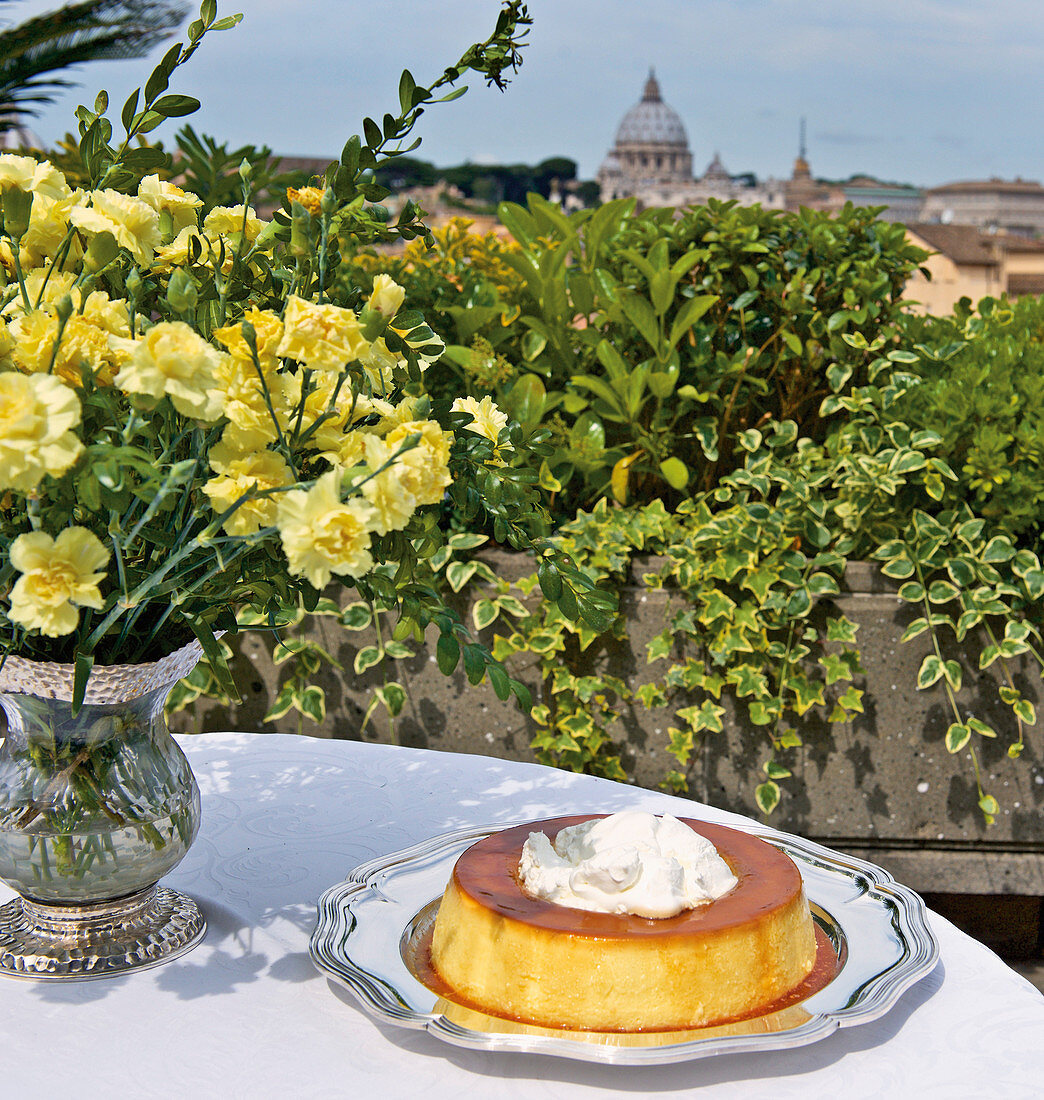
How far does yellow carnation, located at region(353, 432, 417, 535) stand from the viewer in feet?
2.09

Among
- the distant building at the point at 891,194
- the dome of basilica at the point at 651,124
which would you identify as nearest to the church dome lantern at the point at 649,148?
the dome of basilica at the point at 651,124

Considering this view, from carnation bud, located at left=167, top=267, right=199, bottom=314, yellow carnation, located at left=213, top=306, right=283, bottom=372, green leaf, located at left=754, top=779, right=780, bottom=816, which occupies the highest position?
carnation bud, located at left=167, top=267, right=199, bottom=314

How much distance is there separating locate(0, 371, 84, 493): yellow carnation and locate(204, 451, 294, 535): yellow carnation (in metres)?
0.09

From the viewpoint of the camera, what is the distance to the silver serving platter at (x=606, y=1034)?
2.27ft

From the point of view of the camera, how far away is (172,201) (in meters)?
0.83

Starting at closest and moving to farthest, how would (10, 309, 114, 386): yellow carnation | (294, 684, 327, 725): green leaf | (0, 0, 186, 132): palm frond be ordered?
(10, 309, 114, 386): yellow carnation < (294, 684, 327, 725): green leaf < (0, 0, 186, 132): palm frond

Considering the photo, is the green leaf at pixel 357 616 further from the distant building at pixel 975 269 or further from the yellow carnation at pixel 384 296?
the distant building at pixel 975 269

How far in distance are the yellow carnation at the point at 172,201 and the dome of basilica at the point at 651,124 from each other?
330 ft

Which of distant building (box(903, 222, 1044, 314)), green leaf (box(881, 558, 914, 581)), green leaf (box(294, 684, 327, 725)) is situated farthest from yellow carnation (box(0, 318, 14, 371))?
distant building (box(903, 222, 1044, 314))

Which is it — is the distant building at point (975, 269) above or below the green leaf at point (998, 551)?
above

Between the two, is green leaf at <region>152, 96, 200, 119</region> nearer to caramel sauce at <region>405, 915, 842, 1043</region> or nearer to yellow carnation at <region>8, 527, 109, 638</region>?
yellow carnation at <region>8, 527, 109, 638</region>

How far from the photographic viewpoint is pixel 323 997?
Answer: 834mm

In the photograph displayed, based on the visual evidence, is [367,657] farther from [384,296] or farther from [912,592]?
[384,296]

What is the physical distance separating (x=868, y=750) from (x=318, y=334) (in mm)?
1763
